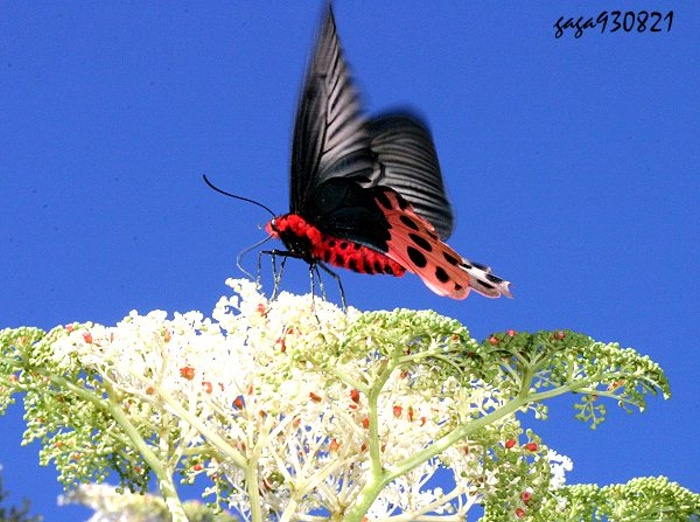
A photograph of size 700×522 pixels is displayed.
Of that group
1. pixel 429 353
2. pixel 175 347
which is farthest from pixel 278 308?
pixel 429 353

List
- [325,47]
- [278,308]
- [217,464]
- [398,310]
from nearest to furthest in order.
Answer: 1. [325,47]
2. [398,310]
3. [278,308]
4. [217,464]

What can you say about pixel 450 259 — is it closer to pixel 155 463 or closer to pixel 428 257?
pixel 428 257

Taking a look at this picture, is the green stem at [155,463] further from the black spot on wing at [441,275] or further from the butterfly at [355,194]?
the black spot on wing at [441,275]

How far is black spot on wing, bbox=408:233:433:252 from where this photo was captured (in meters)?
7.93

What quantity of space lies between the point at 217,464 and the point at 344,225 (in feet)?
9.78

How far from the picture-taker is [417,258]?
7.83m

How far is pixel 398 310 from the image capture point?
810 cm

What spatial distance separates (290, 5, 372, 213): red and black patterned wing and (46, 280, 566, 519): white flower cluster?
3.92 feet

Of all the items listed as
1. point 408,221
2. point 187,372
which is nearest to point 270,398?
point 187,372

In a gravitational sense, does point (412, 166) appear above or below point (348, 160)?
above

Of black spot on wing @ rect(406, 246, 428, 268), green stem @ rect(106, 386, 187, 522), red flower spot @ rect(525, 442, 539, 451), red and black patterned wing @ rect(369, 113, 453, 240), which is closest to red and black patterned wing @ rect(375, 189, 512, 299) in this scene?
black spot on wing @ rect(406, 246, 428, 268)

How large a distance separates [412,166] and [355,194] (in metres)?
0.94

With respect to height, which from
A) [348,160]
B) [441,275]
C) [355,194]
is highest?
[348,160]

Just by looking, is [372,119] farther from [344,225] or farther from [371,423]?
[371,423]
